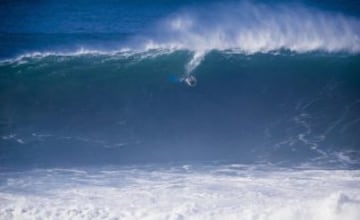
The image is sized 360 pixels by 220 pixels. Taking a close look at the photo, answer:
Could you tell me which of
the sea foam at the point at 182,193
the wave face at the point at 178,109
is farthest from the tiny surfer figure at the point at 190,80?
the sea foam at the point at 182,193

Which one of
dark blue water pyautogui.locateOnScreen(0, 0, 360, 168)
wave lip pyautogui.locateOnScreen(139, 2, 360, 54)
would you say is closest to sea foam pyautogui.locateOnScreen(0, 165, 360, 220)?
dark blue water pyautogui.locateOnScreen(0, 0, 360, 168)

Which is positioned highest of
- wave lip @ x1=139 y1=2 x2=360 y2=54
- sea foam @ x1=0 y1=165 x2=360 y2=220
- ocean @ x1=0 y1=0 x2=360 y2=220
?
wave lip @ x1=139 y1=2 x2=360 y2=54

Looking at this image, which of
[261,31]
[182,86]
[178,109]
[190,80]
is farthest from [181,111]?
[261,31]

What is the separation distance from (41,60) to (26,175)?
14.4ft

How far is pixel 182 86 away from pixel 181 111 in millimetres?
952

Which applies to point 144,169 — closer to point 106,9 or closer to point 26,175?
point 26,175

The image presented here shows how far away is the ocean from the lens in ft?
31.0

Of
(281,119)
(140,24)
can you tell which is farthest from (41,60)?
(281,119)

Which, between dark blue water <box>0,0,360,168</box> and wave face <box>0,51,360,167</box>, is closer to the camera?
wave face <box>0,51,360,167</box>

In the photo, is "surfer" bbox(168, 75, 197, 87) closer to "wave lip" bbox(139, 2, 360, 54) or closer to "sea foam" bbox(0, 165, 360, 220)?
"wave lip" bbox(139, 2, 360, 54)

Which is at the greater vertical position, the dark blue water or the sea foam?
the dark blue water

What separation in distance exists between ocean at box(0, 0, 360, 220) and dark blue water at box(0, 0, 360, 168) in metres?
0.04

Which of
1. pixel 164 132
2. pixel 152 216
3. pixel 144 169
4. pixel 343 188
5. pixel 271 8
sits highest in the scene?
pixel 271 8

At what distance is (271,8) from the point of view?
49.8 feet
